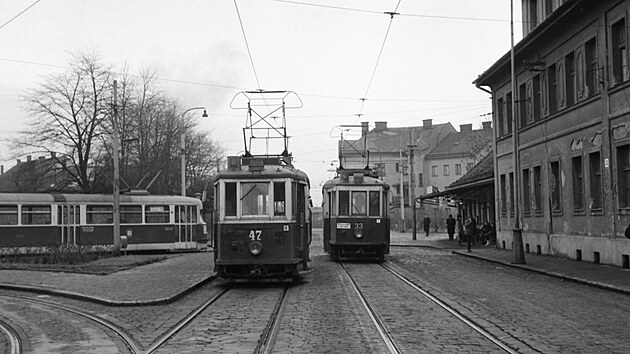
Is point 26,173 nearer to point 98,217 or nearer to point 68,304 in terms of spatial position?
point 98,217

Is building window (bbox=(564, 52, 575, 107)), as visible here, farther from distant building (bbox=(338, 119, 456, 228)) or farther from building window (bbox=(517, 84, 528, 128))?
distant building (bbox=(338, 119, 456, 228))

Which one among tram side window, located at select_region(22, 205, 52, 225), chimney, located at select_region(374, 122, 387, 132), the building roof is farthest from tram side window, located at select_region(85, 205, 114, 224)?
chimney, located at select_region(374, 122, 387, 132)

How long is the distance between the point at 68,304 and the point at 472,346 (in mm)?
8988

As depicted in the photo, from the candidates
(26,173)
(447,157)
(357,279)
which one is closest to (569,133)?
(357,279)

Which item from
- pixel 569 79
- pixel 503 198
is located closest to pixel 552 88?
pixel 569 79

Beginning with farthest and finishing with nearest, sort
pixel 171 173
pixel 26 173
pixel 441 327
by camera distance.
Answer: pixel 171 173
pixel 26 173
pixel 441 327

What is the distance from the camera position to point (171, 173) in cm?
6028

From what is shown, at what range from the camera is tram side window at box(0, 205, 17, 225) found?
110 ft

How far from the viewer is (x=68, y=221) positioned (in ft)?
117

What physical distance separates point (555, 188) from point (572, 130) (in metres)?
3.25

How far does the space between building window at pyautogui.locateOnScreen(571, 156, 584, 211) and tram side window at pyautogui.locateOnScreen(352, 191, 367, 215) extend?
7073 mm

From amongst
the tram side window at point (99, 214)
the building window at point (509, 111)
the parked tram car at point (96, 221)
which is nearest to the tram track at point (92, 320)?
the parked tram car at point (96, 221)

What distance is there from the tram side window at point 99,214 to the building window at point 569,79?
2043 centimetres

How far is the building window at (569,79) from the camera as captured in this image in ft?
93.2
